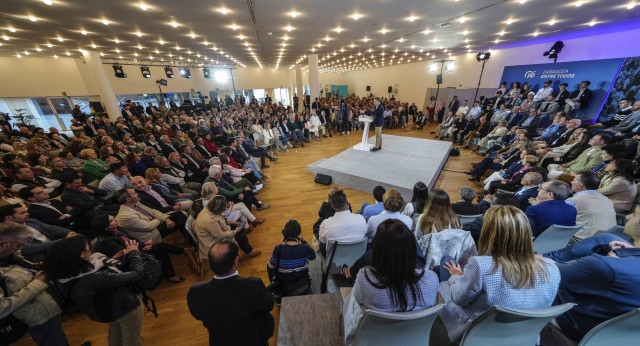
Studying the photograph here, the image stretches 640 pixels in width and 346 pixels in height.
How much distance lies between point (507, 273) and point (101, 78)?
13.7 m

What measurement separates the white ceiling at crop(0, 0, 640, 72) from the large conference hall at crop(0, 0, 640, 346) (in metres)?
0.07

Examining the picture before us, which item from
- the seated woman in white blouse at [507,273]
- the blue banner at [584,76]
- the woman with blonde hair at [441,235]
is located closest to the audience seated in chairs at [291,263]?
the woman with blonde hair at [441,235]

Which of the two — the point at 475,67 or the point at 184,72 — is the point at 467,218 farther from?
the point at 184,72

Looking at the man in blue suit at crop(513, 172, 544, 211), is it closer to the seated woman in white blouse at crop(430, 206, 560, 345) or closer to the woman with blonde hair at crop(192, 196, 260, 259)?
the seated woman in white blouse at crop(430, 206, 560, 345)

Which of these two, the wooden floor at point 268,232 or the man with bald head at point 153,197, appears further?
the man with bald head at point 153,197

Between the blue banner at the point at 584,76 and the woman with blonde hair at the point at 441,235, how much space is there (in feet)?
28.5

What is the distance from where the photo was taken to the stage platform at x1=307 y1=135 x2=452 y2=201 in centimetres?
455

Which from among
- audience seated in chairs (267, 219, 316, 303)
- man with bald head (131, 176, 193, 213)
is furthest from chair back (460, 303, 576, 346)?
man with bald head (131, 176, 193, 213)

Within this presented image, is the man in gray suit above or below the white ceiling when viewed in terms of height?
below

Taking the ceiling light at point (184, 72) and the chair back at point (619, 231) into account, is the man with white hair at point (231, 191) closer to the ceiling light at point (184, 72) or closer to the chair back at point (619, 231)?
the chair back at point (619, 231)

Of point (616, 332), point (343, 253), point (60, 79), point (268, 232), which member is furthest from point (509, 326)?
point (60, 79)

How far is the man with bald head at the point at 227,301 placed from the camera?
1.15 meters

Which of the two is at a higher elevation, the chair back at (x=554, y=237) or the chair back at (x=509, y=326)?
the chair back at (x=509, y=326)

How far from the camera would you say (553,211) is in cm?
204
